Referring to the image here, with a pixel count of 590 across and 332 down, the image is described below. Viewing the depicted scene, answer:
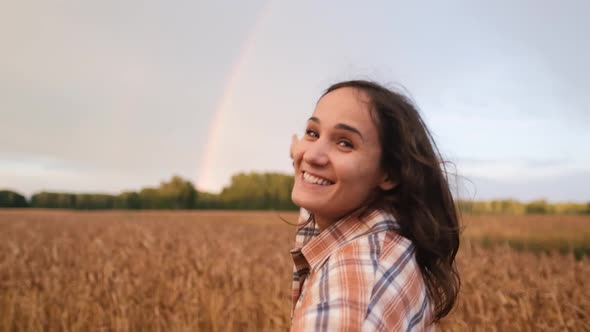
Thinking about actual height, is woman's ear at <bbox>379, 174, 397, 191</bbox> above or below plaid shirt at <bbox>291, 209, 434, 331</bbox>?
A: above

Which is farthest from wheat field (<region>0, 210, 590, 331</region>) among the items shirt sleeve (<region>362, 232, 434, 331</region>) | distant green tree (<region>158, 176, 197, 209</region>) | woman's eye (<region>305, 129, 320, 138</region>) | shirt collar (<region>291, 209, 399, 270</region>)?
distant green tree (<region>158, 176, 197, 209</region>)

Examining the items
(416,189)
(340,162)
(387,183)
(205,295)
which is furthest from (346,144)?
(205,295)

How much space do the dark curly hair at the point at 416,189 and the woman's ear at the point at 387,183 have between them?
1 cm

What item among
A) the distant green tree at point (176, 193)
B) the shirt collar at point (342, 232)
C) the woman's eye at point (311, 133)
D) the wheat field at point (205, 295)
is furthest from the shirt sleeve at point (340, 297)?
the distant green tree at point (176, 193)

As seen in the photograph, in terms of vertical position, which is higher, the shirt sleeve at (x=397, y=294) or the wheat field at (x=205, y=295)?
the shirt sleeve at (x=397, y=294)

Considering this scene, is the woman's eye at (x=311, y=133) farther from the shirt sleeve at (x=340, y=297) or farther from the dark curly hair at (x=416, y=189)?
the shirt sleeve at (x=340, y=297)

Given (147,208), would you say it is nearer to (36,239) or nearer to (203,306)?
(36,239)

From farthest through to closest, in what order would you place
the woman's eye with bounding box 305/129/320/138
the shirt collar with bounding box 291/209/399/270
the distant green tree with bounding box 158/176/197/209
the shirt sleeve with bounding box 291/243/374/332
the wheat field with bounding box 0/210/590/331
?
the distant green tree with bounding box 158/176/197/209
the wheat field with bounding box 0/210/590/331
the woman's eye with bounding box 305/129/320/138
the shirt collar with bounding box 291/209/399/270
the shirt sleeve with bounding box 291/243/374/332

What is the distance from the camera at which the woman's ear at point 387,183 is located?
5.74 feet

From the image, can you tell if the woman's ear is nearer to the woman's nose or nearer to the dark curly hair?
the dark curly hair

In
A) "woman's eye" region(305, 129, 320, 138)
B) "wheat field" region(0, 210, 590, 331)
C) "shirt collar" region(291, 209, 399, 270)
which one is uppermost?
"woman's eye" region(305, 129, 320, 138)

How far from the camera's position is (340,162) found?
1.63 metres

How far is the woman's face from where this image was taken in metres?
1.65

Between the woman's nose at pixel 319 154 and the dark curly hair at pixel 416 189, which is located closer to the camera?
the woman's nose at pixel 319 154
